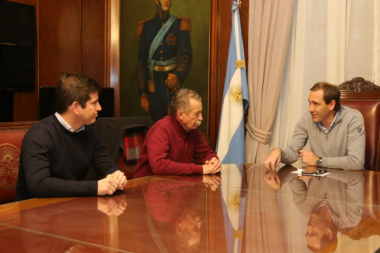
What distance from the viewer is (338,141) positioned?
3131 mm

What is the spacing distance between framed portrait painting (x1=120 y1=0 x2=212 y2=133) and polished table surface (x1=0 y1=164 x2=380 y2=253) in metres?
2.85

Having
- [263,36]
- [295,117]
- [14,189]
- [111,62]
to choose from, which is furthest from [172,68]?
[14,189]

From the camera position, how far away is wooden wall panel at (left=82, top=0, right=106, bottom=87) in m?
5.42

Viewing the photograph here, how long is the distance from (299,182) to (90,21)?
157 inches

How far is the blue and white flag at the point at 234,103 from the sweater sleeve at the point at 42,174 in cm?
241

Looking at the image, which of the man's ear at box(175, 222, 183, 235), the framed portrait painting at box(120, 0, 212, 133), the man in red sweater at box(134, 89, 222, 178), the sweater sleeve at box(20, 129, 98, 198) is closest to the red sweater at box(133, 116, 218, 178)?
the man in red sweater at box(134, 89, 222, 178)

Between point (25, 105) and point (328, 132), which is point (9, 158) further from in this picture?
point (25, 105)

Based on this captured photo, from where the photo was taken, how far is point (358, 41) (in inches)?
149

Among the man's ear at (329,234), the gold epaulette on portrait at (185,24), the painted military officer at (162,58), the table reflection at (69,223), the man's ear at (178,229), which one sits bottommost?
the man's ear at (329,234)

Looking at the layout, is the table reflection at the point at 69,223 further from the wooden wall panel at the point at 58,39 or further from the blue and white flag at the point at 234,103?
the wooden wall panel at the point at 58,39

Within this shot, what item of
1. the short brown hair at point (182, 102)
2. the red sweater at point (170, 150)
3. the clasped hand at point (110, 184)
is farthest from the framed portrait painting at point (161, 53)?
the clasped hand at point (110, 184)

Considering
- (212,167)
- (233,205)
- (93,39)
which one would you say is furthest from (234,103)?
(233,205)

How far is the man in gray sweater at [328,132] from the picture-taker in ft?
9.59

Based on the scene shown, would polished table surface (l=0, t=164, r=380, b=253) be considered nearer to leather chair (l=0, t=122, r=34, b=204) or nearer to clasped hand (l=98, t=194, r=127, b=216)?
clasped hand (l=98, t=194, r=127, b=216)
